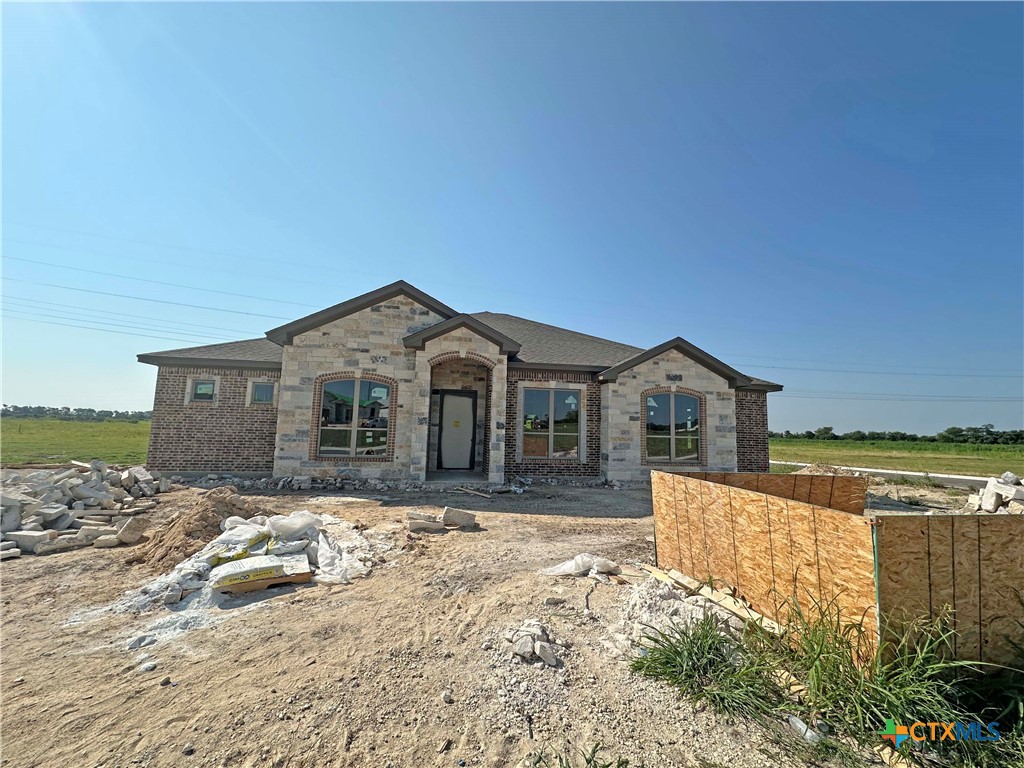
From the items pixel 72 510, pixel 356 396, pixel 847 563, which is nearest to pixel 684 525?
pixel 847 563

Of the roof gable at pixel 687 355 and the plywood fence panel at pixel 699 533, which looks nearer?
the plywood fence panel at pixel 699 533

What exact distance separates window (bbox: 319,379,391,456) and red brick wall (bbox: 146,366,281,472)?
1.73 meters

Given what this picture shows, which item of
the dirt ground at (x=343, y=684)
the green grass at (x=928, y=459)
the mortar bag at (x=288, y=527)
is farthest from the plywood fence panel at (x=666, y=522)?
the green grass at (x=928, y=459)

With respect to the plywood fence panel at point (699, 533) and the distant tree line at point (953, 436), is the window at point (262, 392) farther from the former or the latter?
the distant tree line at point (953, 436)

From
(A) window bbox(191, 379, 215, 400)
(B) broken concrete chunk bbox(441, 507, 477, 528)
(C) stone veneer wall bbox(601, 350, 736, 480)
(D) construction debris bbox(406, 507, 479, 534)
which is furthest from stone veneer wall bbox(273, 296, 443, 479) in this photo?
(C) stone veneer wall bbox(601, 350, 736, 480)

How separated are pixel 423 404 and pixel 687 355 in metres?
8.63

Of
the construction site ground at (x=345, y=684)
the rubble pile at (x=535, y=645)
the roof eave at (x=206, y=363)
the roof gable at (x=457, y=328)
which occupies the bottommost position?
the construction site ground at (x=345, y=684)

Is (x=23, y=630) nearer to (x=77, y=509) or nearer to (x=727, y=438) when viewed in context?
(x=77, y=509)

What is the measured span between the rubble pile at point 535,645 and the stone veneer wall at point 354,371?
8.79 m

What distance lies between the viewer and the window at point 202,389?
508 inches

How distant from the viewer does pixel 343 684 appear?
3.30m

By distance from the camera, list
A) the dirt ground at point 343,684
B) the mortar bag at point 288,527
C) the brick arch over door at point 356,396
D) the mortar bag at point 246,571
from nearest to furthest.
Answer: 1. the dirt ground at point 343,684
2. the mortar bag at point 246,571
3. the mortar bag at point 288,527
4. the brick arch over door at point 356,396

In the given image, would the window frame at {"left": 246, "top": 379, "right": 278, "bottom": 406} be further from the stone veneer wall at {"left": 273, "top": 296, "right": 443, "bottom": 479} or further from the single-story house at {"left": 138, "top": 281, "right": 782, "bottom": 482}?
the stone veneer wall at {"left": 273, "top": 296, "right": 443, "bottom": 479}

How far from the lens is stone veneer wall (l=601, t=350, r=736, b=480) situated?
13.6 m
